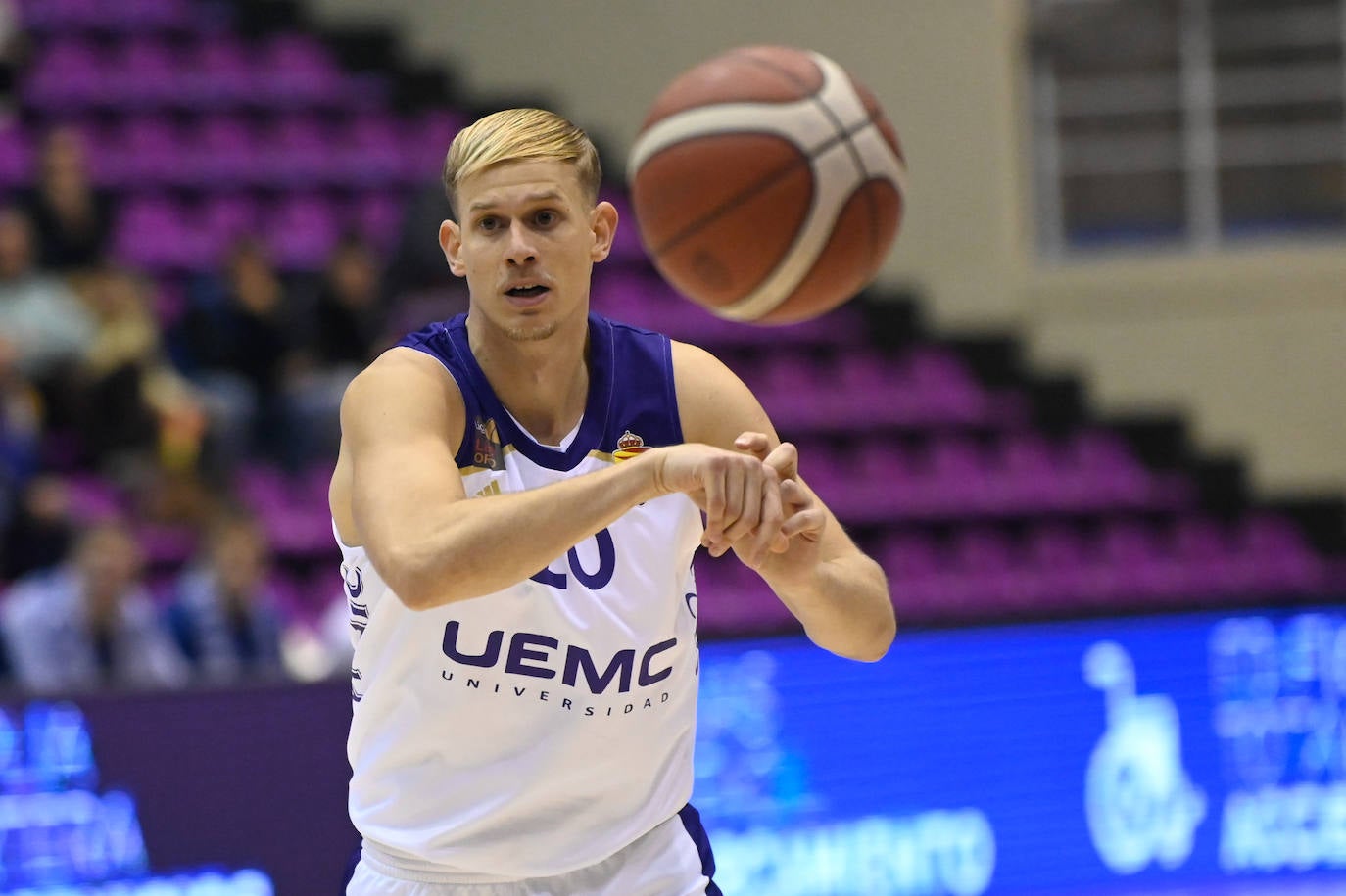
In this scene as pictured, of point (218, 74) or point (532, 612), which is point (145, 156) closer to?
point (218, 74)

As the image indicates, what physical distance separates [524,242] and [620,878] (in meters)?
1.00

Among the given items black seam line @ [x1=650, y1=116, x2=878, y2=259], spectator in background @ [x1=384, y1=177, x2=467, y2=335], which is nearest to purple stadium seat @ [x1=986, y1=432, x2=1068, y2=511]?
spectator in background @ [x1=384, y1=177, x2=467, y2=335]

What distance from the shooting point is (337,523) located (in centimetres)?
278

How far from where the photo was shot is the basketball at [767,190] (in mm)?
3854

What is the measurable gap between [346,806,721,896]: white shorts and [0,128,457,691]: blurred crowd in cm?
326

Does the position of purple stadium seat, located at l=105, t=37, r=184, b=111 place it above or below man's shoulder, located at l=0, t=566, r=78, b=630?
above

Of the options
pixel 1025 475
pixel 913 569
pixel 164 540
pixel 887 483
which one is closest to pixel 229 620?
pixel 164 540

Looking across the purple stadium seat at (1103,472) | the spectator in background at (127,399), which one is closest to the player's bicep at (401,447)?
the spectator in background at (127,399)

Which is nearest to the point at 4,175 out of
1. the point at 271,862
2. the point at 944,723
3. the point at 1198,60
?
the point at 271,862

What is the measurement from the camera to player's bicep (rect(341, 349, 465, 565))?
2.37 metres

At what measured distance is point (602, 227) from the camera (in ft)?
9.20

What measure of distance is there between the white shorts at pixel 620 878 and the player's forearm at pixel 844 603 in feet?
1.35

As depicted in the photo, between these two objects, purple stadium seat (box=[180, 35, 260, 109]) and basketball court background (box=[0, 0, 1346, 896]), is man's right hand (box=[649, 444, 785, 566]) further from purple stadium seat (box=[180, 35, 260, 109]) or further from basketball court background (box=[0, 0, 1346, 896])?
purple stadium seat (box=[180, 35, 260, 109])

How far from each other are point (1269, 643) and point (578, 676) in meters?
4.51
